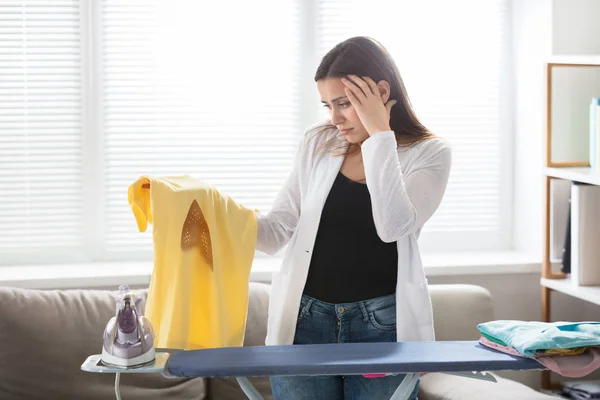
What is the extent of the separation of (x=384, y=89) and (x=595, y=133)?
1.34 m

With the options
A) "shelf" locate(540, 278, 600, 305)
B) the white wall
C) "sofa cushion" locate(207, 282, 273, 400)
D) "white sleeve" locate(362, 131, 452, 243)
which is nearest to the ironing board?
"white sleeve" locate(362, 131, 452, 243)

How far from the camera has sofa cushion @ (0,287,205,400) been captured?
2.75 m

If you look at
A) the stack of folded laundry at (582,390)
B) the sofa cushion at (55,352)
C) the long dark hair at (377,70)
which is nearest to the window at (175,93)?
the sofa cushion at (55,352)

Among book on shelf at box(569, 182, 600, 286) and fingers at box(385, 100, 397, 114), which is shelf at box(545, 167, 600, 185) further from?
fingers at box(385, 100, 397, 114)

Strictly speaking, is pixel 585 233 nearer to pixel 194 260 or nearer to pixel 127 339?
pixel 194 260

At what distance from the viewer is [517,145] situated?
366 cm

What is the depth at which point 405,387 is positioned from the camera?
1831 millimetres

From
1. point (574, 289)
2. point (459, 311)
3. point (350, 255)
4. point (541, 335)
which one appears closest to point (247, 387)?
point (350, 255)

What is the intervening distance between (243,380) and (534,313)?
1914 mm

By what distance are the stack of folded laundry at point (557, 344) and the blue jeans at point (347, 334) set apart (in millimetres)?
247

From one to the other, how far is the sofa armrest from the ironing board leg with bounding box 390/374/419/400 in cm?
119

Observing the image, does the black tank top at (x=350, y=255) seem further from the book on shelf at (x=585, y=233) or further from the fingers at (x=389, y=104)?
the book on shelf at (x=585, y=233)

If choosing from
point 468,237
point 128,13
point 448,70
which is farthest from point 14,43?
point 468,237

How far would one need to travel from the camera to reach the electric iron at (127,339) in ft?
5.73
